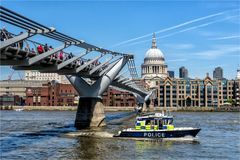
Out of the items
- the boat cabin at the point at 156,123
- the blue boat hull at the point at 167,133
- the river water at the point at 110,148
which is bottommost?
the river water at the point at 110,148

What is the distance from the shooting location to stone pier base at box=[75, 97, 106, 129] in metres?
65.9

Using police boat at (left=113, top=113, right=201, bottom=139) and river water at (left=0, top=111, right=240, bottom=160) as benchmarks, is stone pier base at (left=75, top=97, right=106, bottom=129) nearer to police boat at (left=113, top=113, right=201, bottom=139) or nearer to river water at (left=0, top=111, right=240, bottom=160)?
river water at (left=0, top=111, right=240, bottom=160)

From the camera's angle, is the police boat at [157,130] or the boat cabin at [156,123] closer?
the police boat at [157,130]

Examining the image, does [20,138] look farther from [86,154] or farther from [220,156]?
[220,156]

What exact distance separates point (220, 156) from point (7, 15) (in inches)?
867

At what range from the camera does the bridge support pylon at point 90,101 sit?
6612 centimetres

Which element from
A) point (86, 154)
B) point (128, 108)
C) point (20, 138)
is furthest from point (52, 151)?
point (128, 108)

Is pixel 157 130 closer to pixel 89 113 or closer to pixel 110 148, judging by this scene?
pixel 110 148

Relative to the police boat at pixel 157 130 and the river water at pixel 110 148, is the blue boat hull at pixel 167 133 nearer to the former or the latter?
the police boat at pixel 157 130

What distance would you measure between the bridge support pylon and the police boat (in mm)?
18219

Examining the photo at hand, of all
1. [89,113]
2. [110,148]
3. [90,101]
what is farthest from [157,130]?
[90,101]

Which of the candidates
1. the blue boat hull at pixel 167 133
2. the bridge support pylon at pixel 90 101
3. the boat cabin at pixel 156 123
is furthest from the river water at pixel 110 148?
the bridge support pylon at pixel 90 101

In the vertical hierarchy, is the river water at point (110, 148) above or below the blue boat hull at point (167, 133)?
below

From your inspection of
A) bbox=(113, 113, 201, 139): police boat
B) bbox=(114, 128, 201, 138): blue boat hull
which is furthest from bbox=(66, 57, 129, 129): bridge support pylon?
bbox=(114, 128, 201, 138): blue boat hull
